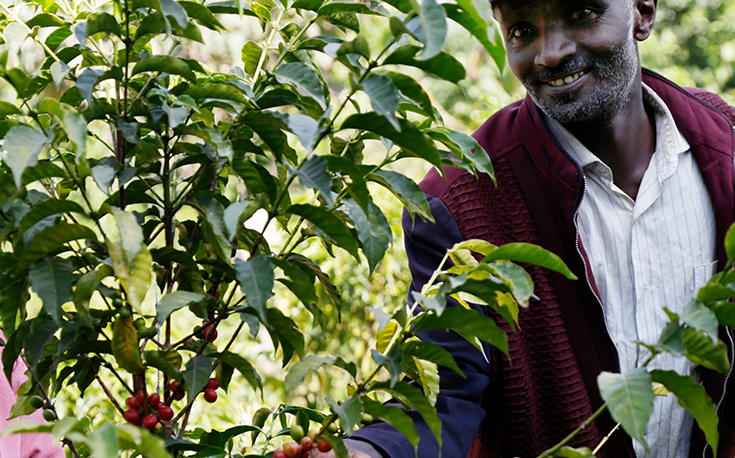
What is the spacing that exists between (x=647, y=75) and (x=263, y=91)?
1158mm

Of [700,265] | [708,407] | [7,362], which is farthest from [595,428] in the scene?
[7,362]

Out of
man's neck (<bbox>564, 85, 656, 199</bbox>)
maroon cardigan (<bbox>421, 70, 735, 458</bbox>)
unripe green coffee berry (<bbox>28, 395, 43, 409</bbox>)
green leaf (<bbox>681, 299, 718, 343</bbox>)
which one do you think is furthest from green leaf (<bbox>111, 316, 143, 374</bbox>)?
man's neck (<bbox>564, 85, 656, 199</bbox>)

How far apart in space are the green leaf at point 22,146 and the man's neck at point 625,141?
1.17m

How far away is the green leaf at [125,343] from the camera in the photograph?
0.77 metres

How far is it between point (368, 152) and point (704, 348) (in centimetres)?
375

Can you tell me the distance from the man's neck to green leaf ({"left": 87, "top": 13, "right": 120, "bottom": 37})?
1.07 metres

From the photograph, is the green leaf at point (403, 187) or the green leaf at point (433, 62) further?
the green leaf at point (403, 187)

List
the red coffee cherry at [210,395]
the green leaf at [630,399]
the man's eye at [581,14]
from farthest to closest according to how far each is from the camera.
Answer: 1. the man's eye at [581,14]
2. the red coffee cherry at [210,395]
3. the green leaf at [630,399]

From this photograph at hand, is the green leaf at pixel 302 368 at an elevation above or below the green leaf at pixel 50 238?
below

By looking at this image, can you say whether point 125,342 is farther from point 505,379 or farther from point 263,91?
point 505,379

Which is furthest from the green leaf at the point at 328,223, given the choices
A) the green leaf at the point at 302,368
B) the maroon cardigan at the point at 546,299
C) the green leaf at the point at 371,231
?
the maroon cardigan at the point at 546,299

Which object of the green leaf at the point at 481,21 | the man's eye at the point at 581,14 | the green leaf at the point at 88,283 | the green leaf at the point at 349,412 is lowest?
the green leaf at the point at 349,412

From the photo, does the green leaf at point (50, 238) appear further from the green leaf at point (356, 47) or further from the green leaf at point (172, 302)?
the green leaf at point (356, 47)

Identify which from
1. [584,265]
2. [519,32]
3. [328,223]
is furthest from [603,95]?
[328,223]
